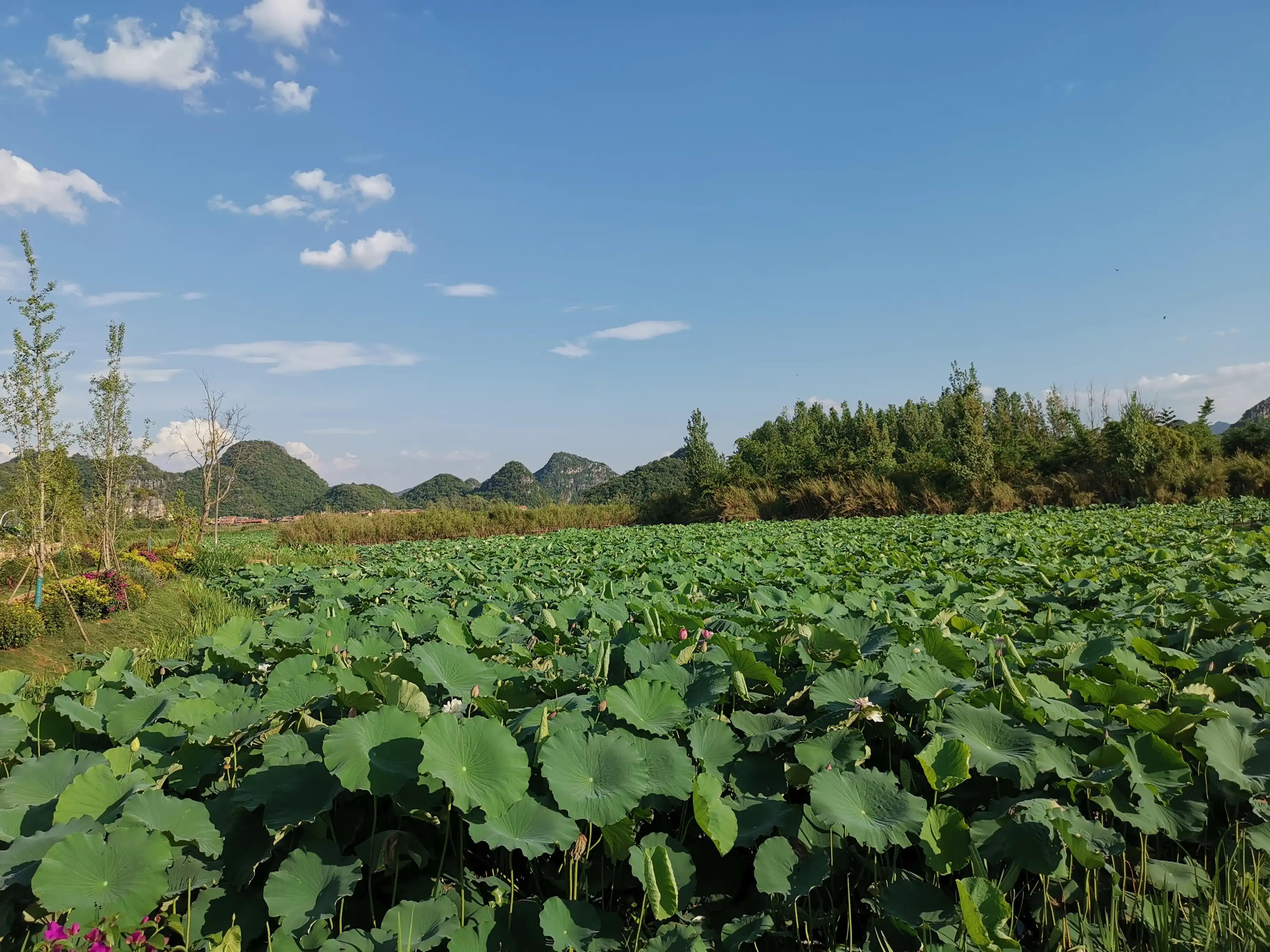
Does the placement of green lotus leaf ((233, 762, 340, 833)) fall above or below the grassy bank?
above

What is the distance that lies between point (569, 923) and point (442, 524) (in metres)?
28.4

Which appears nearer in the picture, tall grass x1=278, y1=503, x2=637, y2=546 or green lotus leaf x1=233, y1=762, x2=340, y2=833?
green lotus leaf x1=233, y1=762, x2=340, y2=833

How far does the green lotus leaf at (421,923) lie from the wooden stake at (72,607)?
29.2 ft

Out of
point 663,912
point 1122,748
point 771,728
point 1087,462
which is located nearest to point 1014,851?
point 1122,748

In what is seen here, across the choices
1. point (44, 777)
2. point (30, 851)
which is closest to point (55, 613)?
point (44, 777)

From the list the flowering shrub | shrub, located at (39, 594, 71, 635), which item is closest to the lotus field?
shrub, located at (39, 594, 71, 635)

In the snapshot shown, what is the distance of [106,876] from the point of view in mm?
1241

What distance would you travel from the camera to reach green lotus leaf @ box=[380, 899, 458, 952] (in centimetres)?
120

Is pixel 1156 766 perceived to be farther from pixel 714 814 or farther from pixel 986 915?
pixel 714 814

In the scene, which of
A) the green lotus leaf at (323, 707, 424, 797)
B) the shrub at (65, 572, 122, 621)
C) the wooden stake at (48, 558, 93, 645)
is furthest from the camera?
the shrub at (65, 572, 122, 621)

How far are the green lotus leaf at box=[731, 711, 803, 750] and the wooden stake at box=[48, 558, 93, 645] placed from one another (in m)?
9.09

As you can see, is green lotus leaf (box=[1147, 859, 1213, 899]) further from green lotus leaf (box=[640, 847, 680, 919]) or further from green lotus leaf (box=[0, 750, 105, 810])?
green lotus leaf (box=[0, 750, 105, 810])

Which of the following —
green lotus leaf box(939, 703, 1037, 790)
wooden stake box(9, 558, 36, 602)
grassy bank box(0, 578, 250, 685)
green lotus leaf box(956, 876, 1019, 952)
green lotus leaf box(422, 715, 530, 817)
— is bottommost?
grassy bank box(0, 578, 250, 685)

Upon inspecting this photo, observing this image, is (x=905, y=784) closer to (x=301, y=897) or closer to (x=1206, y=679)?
(x=1206, y=679)
